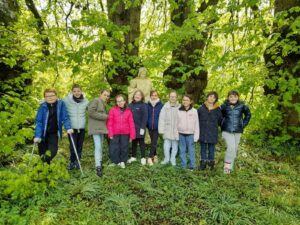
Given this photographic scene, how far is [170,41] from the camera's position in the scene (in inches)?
284

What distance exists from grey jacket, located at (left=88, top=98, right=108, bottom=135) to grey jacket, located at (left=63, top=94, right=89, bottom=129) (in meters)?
0.16

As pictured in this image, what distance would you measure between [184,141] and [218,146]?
2.90 m

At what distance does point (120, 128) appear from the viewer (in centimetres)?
636

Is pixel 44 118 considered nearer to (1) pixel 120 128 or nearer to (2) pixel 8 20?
(1) pixel 120 128

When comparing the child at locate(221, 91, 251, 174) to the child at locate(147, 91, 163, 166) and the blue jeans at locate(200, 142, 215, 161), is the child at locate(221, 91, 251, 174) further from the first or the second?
the child at locate(147, 91, 163, 166)

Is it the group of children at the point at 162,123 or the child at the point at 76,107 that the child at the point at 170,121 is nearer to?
the group of children at the point at 162,123

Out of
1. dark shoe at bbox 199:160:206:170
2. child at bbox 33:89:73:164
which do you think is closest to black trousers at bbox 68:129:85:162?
child at bbox 33:89:73:164

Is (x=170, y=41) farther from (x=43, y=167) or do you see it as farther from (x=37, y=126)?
(x=43, y=167)

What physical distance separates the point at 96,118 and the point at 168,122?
1576 millimetres

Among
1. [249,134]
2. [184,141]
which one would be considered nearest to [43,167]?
[184,141]

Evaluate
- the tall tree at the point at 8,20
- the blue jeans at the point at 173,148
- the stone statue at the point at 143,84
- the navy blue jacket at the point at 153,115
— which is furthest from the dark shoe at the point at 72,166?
the tall tree at the point at 8,20

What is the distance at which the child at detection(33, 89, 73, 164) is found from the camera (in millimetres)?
5539

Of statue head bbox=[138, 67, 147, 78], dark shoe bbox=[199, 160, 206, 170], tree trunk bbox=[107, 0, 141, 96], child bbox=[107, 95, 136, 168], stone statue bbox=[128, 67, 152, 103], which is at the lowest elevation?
dark shoe bbox=[199, 160, 206, 170]

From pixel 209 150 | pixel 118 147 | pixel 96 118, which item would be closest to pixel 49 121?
pixel 96 118
